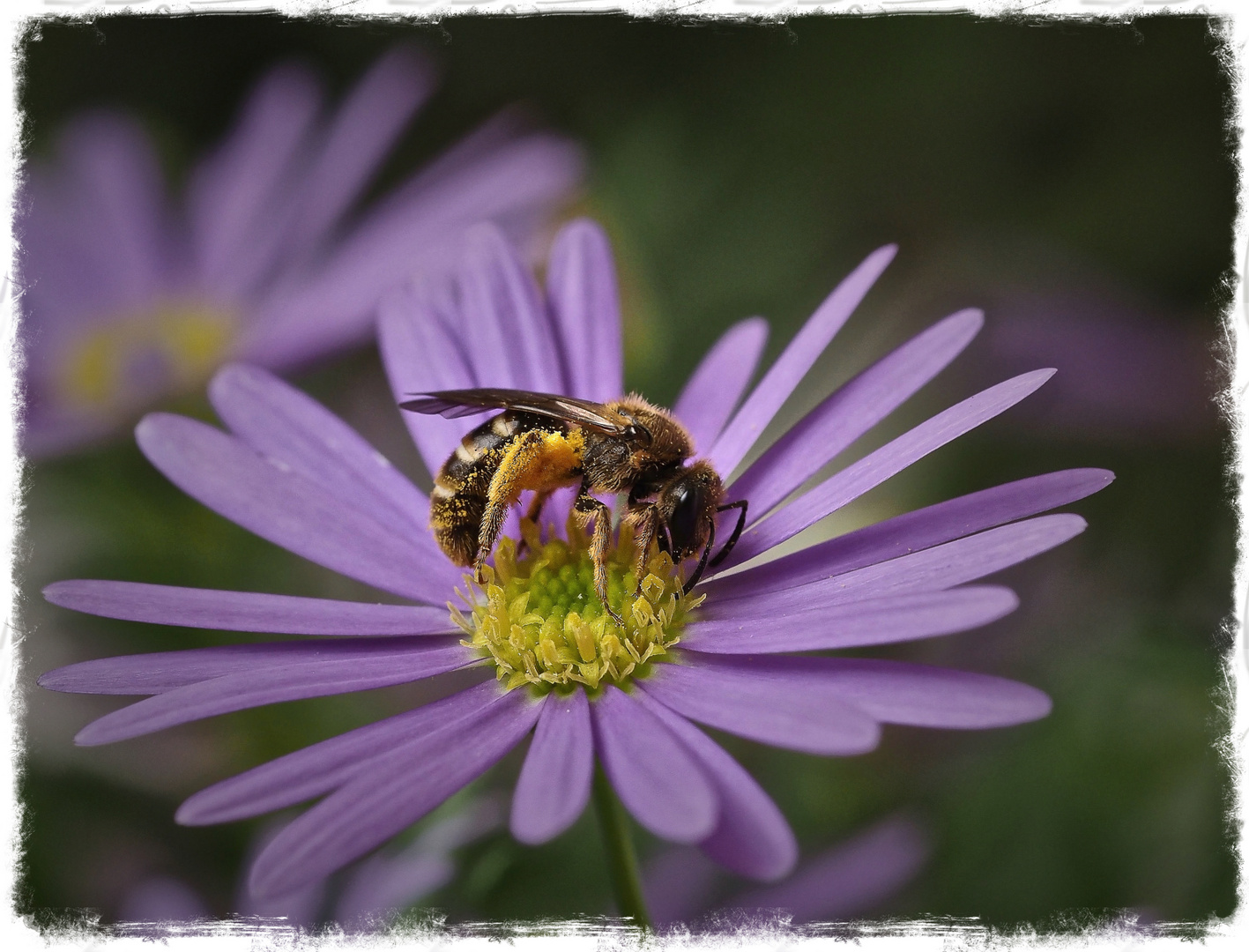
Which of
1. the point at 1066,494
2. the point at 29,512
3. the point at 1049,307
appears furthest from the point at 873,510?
the point at 29,512

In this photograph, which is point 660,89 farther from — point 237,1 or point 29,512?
point 29,512

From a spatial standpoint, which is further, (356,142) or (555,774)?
(356,142)

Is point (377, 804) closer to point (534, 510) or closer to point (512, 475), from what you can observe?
point (512, 475)

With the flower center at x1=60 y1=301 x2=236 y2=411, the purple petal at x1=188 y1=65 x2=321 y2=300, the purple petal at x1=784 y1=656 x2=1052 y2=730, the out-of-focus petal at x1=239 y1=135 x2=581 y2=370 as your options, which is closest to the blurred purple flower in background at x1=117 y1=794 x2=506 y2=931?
the purple petal at x1=784 y1=656 x2=1052 y2=730

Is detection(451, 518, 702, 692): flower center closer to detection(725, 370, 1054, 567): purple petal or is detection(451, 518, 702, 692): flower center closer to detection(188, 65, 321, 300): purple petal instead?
detection(725, 370, 1054, 567): purple petal

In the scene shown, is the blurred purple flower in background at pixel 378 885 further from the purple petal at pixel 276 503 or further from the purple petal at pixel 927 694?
the purple petal at pixel 927 694

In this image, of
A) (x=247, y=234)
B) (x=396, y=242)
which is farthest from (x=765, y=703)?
(x=247, y=234)
